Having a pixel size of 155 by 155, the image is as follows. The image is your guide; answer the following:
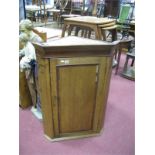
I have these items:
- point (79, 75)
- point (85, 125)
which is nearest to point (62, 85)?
point (79, 75)

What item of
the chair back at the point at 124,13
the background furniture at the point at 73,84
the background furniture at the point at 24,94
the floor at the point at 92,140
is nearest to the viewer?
the background furniture at the point at 73,84

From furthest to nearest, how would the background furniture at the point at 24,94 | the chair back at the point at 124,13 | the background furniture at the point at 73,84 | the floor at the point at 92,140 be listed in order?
A: the chair back at the point at 124,13
the background furniture at the point at 24,94
the floor at the point at 92,140
the background furniture at the point at 73,84

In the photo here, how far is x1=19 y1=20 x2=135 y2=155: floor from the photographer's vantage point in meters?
1.71

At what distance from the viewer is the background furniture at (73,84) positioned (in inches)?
57.8

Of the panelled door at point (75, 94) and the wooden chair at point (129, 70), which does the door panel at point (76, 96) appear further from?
the wooden chair at point (129, 70)

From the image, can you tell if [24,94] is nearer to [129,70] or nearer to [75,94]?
[75,94]

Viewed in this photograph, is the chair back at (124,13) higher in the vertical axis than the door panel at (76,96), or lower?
higher

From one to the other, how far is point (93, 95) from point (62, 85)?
30 centimetres

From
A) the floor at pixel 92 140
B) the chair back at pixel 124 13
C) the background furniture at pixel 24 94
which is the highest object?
the chair back at pixel 124 13

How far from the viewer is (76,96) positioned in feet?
5.41

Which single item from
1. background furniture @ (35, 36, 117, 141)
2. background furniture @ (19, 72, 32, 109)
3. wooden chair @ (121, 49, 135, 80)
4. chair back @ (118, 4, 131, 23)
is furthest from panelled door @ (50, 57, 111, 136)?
chair back @ (118, 4, 131, 23)

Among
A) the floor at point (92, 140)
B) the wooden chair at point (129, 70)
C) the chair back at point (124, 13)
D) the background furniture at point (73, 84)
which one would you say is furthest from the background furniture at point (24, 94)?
the chair back at point (124, 13)

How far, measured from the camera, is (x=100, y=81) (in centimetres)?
163
